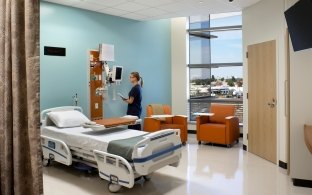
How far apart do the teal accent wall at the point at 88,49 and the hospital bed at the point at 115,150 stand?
95 cm

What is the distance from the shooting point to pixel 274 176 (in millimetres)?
4129

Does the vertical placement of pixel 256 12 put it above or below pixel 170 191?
above

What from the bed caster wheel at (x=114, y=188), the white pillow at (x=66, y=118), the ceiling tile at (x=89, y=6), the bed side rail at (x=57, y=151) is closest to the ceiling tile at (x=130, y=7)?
the ceiling tile at (x=89, y=6)

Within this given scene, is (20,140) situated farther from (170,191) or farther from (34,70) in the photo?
(170,191)

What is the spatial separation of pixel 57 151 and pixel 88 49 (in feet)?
7.27

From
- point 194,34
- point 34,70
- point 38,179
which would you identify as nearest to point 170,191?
point 38,179

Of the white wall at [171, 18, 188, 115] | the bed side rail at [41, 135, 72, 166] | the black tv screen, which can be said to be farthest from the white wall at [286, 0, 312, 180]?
the white wall at [171, 18, 188, 115]

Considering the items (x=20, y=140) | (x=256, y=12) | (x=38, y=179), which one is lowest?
(x=38, y=179)

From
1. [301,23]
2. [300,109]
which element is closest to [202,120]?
[300,109]

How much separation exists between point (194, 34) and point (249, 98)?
9.39ft

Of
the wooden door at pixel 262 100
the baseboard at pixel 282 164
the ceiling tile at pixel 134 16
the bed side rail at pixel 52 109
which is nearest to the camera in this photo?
the baseboard at pixel 282 164

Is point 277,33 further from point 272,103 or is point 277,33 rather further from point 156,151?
point 156,151

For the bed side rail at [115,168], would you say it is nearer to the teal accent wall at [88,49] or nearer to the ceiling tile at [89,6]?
the teal accent wall at [88,49]

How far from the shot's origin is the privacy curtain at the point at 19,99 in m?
1.36
